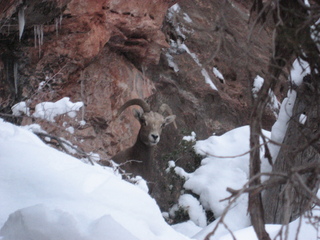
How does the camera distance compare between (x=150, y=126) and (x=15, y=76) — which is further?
(x=150, y=126)

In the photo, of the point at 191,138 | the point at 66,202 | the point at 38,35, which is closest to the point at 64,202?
the point at 66,202

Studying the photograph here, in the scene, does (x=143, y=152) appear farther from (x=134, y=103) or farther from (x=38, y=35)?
(x=38, y=35)

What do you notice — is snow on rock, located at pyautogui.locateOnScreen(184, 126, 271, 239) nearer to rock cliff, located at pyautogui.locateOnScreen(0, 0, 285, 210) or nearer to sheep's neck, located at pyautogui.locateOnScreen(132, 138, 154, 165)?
rock cliff, located at pyautogui.locateOnScreen(0, 0, 285, 210)

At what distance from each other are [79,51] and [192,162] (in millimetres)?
3608

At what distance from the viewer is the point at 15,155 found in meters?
4.98

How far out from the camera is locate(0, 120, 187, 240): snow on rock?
3.95m

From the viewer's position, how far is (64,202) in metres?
4.34

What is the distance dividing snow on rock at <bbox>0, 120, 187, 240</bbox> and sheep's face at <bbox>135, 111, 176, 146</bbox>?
16.3 ft

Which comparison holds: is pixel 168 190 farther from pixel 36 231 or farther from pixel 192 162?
pixel 36 231

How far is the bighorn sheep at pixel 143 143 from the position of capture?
1011 cm

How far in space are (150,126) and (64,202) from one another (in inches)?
241

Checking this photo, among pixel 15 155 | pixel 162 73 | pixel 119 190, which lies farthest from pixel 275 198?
pixel 162 73

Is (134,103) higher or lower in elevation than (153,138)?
higher

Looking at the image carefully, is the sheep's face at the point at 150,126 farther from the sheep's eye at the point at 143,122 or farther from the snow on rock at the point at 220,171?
the snow on rock at the point at 220,171
